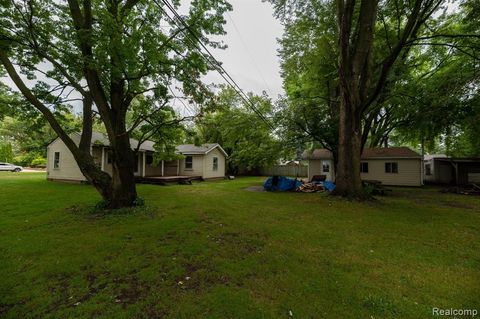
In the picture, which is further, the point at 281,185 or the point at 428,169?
the point at 428,169

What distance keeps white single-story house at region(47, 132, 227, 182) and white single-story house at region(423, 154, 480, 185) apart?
17290 millimetres

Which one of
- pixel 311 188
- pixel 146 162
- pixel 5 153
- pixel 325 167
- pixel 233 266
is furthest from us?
pixel 5 153

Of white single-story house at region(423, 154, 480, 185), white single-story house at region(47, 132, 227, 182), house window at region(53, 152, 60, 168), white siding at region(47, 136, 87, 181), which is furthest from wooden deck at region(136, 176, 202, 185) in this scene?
white single-story house at region(423, 154, 480, 185)

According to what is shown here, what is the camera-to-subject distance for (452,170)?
1822 cm

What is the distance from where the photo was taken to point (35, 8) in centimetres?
607

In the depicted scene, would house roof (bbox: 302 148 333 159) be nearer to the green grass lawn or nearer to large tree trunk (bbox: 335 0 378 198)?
large tree trunk (bbox: 335 0 378 198)

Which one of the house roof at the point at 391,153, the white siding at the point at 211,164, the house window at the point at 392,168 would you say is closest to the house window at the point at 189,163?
the white siding at the point at 211,164

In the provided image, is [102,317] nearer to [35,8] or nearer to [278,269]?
[278,269]

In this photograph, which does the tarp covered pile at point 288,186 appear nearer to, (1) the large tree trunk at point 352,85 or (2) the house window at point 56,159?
(1) the large tree trunk at point 352,85

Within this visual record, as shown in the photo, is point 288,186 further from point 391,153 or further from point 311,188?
point 391,153

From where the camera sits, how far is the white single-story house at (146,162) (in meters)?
14.8

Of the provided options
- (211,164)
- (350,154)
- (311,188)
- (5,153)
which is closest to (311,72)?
(350,154)

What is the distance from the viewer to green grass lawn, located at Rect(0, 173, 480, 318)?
2.47 m

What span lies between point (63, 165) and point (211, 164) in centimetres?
1042
